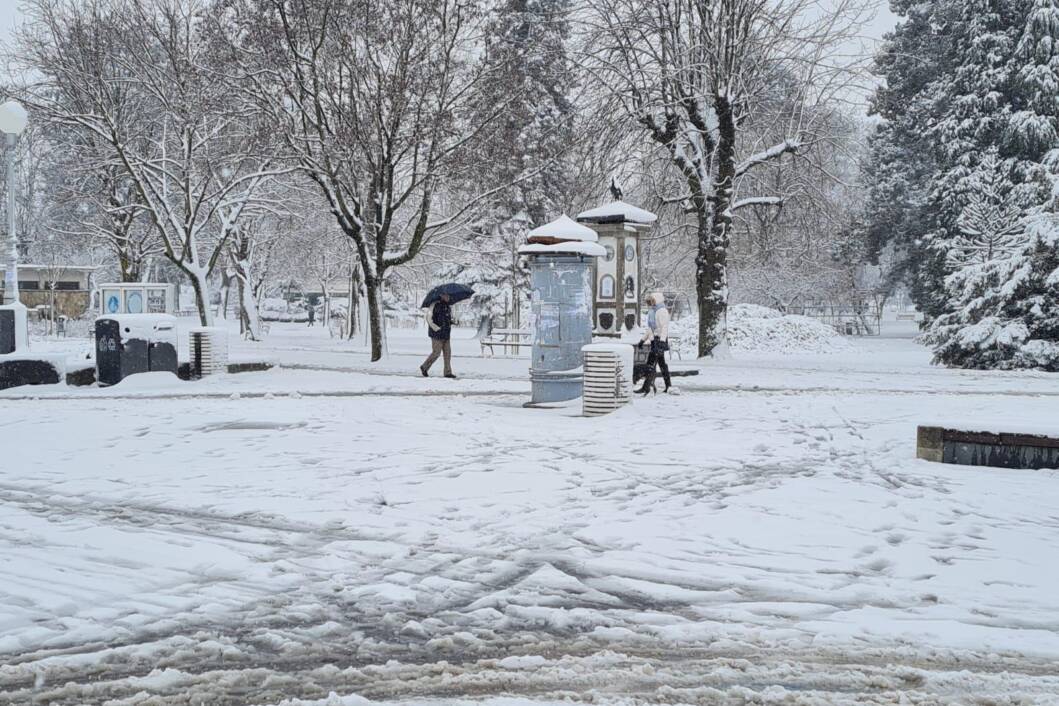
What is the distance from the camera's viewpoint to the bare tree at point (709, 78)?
2361cm

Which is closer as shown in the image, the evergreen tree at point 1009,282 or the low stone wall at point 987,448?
the low stone wall at point 987,448

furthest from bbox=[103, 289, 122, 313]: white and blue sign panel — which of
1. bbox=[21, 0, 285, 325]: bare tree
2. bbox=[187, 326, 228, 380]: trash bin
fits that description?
bbox=[187, 326, 228, 380]: trash bin

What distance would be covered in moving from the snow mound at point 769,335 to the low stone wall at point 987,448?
66.3ft

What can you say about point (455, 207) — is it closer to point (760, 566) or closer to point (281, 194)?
point (281, 194)

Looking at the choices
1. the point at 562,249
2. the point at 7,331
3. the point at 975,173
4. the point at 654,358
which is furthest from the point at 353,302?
the point at 562,249

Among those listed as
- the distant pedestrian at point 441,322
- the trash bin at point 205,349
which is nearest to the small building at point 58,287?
the trash bin at point 205,349

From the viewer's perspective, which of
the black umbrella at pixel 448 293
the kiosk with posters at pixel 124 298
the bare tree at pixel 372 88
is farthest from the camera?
the kiosk with posters at pixel 124 298

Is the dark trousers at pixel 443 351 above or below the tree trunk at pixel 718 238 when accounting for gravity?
below

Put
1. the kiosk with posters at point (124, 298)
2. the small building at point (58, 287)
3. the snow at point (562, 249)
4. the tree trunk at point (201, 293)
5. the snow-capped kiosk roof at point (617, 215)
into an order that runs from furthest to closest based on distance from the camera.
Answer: the small building at point (58, 287)
the tree trunk at point (201, 293)
the kiosk with posters at point (124, 298)
the snow-capped kiosk roof at point (617, 215)
the snow at point (562, 249)

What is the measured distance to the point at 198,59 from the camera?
2598 centimetres

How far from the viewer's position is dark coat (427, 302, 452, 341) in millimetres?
19750

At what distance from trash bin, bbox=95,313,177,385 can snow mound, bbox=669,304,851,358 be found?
16136 mm

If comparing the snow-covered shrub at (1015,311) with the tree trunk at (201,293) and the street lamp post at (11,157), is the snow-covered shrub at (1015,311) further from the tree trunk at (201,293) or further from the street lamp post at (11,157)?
the street lamp post at (11,157)

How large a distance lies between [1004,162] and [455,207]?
1878 cm
